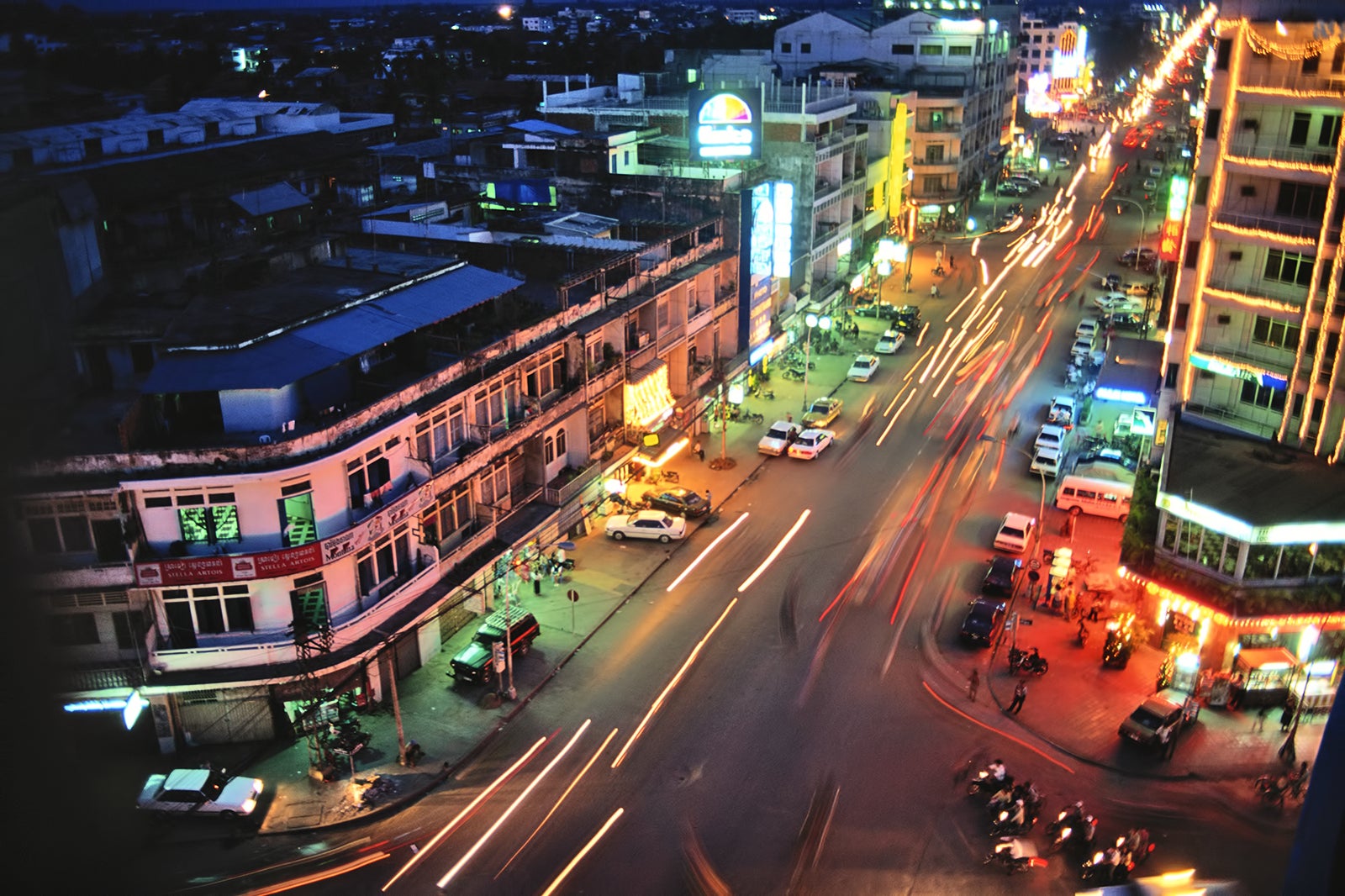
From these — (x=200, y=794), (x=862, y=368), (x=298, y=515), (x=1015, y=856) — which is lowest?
(x=1015, y=856)

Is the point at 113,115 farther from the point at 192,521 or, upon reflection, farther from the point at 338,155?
the point at 192,521

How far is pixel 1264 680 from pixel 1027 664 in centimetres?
638

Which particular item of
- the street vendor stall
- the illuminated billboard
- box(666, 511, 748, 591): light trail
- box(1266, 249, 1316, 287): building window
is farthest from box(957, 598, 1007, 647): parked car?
the illuminated billboard

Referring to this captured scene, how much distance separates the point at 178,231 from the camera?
48.2m

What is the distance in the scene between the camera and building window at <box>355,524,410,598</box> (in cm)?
→ 2722

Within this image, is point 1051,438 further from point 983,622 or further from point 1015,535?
point 983,622

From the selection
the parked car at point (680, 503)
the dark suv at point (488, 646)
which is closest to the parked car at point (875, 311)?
the parked car at point (680, 503)

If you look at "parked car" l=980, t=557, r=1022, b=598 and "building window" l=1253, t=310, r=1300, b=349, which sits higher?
"building window" l=1253, t=310, r=1300, b=349

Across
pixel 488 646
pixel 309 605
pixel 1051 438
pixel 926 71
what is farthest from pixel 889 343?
pixel 309 605

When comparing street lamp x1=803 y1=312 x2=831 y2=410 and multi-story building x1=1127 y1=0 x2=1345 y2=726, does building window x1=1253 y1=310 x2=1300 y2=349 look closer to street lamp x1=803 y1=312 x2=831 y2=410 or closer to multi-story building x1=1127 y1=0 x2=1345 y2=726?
multi-story building x1=1127 y1=0 x2=1345 y2=726

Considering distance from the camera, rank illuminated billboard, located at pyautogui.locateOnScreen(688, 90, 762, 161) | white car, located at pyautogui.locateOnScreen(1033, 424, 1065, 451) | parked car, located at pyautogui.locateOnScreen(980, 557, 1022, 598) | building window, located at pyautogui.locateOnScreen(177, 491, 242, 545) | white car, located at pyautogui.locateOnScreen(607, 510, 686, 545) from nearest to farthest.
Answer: building window, located at pyautogui.locateOnScreen(177, 491, 242, 545) < parked car, located at pyautogui.locateOnScreen(980, 557, 1022, 598) < white car, located at pyautogui.locateOnScreen(607, 510, 686, 545) < white car, located at pyautogui.locateOnScreen(1033, 424, 1065, 451) < illuminated billboard, located at pyautogui.locateOnScreen(688, 90, 762, 161)

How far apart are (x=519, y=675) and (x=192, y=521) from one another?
1028 cm

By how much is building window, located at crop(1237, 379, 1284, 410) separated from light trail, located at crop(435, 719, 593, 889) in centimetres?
2435

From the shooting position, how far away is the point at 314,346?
87.5ft
